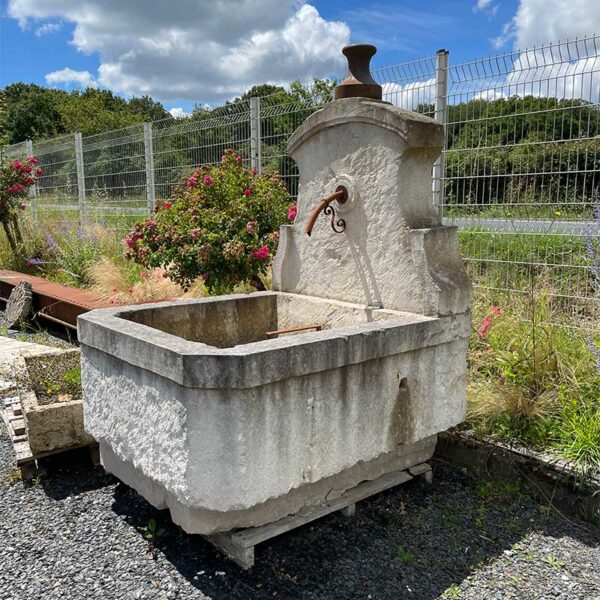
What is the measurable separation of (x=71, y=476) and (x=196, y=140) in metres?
5.41

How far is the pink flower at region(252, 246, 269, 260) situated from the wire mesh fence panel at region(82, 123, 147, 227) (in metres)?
4.57

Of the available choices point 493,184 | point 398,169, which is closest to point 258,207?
point 493,184

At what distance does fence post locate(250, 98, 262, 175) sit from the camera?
6820 millimetres

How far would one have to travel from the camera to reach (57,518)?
3197 mm

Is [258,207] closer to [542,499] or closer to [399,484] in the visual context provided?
[399,484]

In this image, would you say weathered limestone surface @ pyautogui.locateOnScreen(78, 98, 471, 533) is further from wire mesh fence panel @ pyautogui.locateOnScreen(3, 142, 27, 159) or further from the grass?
wire mesh fence panel @ pyautogui.locateOnScreen(3, 142, 27, 159)

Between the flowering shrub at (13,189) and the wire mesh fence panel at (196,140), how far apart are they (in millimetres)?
3365

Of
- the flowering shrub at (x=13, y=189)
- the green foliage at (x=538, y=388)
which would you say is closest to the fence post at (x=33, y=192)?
the flowering shrub at (x=13, y=189)

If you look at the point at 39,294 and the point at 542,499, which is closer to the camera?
the point at 542,499

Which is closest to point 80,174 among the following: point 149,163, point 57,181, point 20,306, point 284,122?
point 57,181

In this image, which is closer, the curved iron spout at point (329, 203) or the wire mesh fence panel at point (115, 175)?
the curved iron spout at point (329, 203)

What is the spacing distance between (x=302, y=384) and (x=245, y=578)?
0.88m

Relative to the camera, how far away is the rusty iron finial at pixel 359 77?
3457mm

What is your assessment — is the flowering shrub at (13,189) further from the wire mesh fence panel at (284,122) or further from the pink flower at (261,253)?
the pink flower at (261,253)
